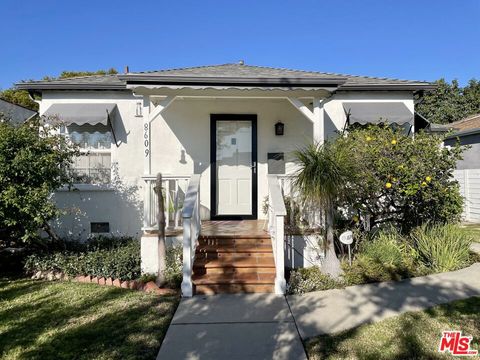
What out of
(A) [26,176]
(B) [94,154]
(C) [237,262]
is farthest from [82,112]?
(C) [237,262]

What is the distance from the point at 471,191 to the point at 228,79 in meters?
11.8

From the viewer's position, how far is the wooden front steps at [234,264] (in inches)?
204

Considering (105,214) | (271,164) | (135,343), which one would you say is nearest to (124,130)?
(105,214)

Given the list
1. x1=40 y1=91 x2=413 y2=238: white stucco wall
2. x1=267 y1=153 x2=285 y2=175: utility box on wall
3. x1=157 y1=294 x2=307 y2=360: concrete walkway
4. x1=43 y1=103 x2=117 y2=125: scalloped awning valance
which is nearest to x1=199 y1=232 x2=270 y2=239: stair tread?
x1=157 y1=294 x2=307 y2=360: concrete walkway

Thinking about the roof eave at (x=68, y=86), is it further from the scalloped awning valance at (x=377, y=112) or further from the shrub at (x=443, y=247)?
the shrub at (x=443, y=247)

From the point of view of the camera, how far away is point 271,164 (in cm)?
818

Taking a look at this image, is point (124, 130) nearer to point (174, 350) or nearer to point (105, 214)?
point (105, 214)

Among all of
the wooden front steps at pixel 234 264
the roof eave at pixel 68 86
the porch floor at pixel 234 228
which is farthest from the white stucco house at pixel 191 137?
the wooden front steps at pixel 234 264

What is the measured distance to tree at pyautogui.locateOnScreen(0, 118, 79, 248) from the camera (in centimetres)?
554

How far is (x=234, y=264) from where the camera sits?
217 inches

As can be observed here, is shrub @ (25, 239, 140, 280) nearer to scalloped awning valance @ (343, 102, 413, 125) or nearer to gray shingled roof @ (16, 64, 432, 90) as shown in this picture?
gray shingled roof @ (16, 64, 432, 90)

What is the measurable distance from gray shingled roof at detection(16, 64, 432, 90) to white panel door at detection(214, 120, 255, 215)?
4.59 ft

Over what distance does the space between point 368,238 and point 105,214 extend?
18.8 ft

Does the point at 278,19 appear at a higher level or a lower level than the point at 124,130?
higher
